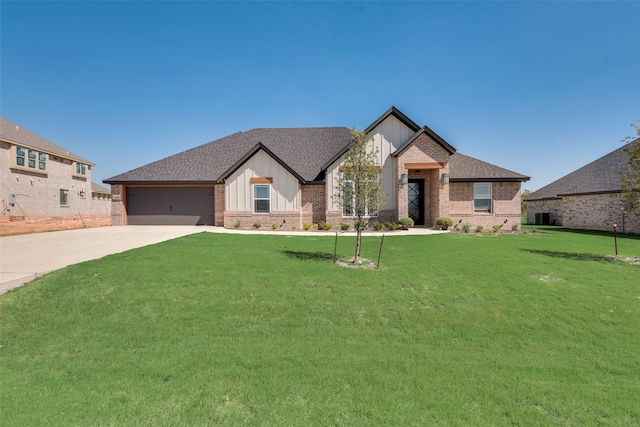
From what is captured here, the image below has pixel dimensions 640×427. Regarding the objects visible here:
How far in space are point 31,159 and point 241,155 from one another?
56.5 feet

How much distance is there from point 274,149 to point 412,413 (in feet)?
73.5

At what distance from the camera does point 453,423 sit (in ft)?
9.28

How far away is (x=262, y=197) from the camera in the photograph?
19250 millimetres

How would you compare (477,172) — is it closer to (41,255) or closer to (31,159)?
(41,255)

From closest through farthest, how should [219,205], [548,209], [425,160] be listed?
1. [425,160]
2. [219,205]
3. [548,209]

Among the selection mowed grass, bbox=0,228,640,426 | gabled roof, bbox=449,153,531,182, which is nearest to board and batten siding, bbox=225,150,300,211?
mowed grass, bbox=0,228,640,426

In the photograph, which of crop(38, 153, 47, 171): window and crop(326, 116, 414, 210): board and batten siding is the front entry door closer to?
crop(326, 116, 414, 210): board and batten siding

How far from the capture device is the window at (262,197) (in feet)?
63.1

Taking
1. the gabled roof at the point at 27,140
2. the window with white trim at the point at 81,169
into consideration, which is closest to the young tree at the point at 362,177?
the gabled roof at the point at 27,140

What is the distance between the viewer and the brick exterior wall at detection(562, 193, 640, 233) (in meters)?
19.2

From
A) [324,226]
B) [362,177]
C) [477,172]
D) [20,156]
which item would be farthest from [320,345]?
[20,156]

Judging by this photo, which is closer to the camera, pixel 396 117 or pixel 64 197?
pixel 396 117

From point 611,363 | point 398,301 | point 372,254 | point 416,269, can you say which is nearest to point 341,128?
point 372,254

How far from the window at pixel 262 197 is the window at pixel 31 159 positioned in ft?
63.1
